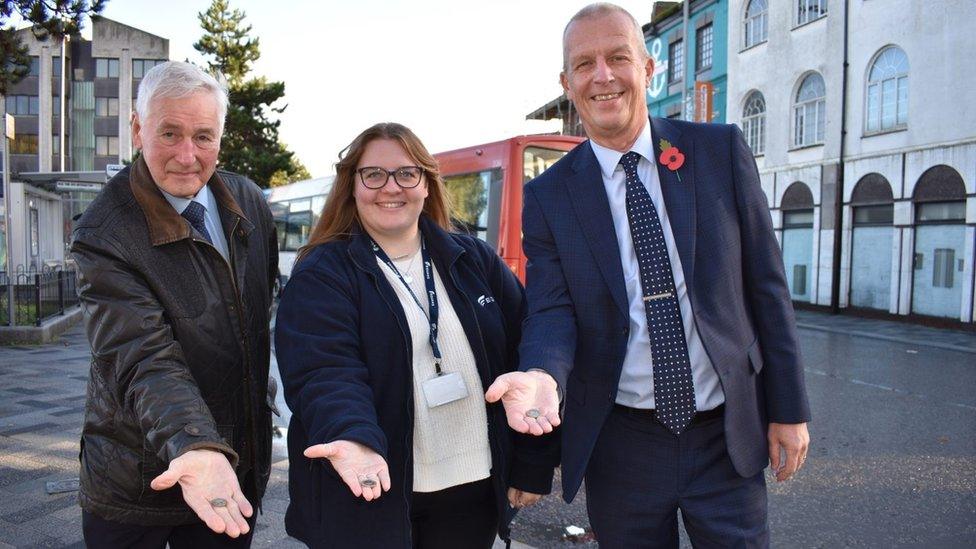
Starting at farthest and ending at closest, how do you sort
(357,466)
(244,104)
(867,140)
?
(244,104) → (867,140) → (357,466)

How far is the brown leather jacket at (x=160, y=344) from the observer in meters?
1.94

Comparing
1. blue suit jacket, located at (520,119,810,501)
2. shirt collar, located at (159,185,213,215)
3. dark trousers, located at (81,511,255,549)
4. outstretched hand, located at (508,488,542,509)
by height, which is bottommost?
dark trousers, located at (81,511,255,549)

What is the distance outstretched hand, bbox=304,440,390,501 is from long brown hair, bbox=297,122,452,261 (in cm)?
79

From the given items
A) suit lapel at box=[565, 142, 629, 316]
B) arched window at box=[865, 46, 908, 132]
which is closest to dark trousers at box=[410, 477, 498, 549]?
suit lapel at box=[565, 142, 629, 316]

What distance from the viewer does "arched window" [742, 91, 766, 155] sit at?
22.9 meters

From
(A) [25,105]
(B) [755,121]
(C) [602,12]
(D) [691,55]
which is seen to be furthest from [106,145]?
(C) [602,12]

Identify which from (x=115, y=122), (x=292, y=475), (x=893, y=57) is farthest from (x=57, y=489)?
(x=115, y=122)

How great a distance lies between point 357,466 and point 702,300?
1121 mm

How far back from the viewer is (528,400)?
1907mm

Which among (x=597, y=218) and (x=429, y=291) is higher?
(x=597, y=218)

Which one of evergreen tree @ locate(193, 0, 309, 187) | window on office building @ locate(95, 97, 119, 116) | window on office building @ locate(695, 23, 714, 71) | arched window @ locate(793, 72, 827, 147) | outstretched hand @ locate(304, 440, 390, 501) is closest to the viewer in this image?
outstretched hand @ locate(304, 440, 390, 501)

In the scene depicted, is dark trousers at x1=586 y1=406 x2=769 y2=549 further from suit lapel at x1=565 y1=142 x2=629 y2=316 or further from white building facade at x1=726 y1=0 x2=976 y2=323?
white building facade at x1=726 y1=0 x2=976 y2=323

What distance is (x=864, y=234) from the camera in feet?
63.1

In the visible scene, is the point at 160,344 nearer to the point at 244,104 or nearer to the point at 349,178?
the point at 349,178
